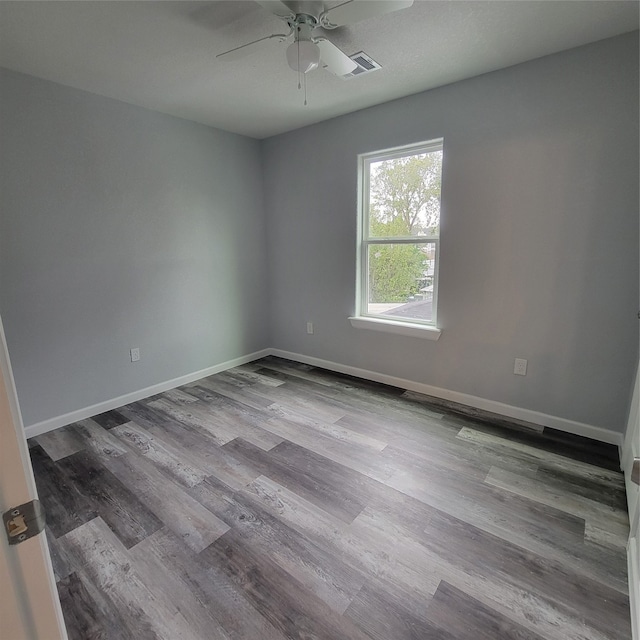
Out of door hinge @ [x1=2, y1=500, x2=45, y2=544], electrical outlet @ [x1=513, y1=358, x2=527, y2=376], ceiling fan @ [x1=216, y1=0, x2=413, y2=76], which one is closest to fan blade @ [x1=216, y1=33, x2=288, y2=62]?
ceiling fan @ [x1=216, y1=0, x2=413, y2=76]

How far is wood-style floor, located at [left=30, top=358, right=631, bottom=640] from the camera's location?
1.32 m

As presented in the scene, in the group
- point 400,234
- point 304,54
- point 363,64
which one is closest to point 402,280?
point 400,234

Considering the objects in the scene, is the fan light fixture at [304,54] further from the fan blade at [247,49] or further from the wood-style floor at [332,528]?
the wood-style floor at [332,528]

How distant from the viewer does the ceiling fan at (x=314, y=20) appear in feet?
4.84

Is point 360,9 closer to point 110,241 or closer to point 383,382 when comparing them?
point 110,241

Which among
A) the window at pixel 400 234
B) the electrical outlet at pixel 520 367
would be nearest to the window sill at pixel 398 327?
the window at pixel 400 234

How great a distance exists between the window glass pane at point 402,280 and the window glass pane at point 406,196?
142mm

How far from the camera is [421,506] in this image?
1.87m

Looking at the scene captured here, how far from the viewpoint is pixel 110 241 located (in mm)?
2859

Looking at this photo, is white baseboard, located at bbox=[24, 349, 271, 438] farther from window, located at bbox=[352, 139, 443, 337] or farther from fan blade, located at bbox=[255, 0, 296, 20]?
fan blade, located at bbox=[255, 0, 296, 20]

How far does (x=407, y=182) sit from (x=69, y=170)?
2.65m

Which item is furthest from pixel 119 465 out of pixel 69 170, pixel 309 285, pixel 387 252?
pixel 387 252

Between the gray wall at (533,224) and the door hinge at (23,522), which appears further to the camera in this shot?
the gray wall at (533,224)

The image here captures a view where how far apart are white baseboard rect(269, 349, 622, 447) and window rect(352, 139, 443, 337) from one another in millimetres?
536
